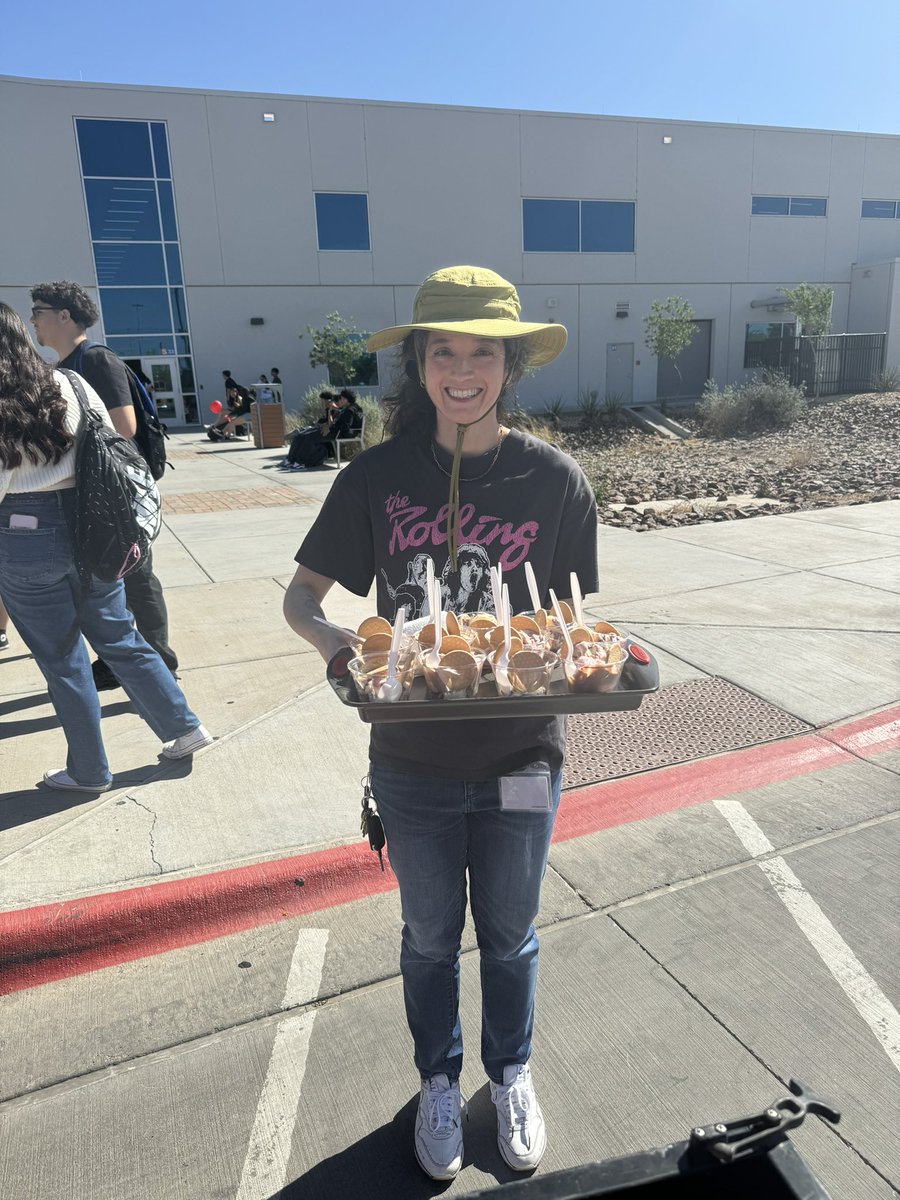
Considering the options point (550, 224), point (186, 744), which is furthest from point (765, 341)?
point (186, 744)

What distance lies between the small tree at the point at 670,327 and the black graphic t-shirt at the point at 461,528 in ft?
96.0

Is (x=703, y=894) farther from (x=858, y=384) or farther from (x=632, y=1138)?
(x=858, y=384)

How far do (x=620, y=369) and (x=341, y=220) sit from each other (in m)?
11.7

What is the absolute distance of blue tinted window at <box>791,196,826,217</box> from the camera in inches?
1268

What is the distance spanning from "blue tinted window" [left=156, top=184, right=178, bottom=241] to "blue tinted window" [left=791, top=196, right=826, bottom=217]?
2364 cm

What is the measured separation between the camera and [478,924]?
195 cm

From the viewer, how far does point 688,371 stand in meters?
32.7

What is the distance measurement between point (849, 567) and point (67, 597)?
6.34 metres

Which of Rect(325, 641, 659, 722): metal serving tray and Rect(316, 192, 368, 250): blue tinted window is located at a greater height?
Rect(316, 192, 368, 250): blue tinted window

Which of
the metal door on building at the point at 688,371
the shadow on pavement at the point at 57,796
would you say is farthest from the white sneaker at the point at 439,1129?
the metal door on building at the point at 688,371

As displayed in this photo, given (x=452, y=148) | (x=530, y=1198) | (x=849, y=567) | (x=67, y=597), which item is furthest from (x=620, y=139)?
(x=530, y=1198)

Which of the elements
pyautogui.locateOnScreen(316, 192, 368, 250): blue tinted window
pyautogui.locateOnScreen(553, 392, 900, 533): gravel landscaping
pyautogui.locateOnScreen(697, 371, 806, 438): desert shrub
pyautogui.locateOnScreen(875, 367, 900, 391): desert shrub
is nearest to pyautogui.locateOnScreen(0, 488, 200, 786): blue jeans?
pyautogui.locateOnScreen(553, 392, 900, 533): gravel landscaping

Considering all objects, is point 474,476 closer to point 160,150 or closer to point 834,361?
point 160,150

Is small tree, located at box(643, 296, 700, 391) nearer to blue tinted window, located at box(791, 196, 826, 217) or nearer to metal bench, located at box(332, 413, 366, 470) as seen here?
blue tinted window, located at box(791, 196, 826, 217)
